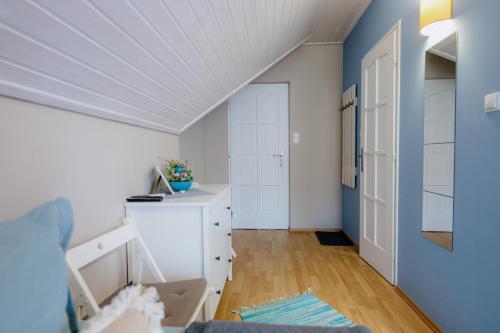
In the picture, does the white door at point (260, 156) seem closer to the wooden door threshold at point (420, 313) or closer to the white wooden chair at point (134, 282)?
the wooden door threshold at point (420, 313)

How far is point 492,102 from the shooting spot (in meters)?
1.21

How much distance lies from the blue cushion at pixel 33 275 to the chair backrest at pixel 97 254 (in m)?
0.46

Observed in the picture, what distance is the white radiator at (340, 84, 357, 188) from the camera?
123 inches

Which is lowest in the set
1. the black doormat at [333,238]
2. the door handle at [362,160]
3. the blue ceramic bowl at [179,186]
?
the black doormat at [333,238]

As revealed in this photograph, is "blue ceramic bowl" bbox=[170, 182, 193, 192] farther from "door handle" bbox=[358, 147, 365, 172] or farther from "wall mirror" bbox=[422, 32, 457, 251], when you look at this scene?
"door handle" bbox=[358, 147, 365, 172]

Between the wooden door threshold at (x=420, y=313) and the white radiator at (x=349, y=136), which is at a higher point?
the white radiator at (x=349, y=136)

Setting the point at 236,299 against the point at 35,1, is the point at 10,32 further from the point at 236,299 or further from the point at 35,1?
the point at 236,299

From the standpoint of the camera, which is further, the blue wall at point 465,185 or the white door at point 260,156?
the white door at point 260,156

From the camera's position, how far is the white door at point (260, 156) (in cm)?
383

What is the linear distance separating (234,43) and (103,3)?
1.18 m

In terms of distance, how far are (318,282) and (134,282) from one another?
1491 millimetres

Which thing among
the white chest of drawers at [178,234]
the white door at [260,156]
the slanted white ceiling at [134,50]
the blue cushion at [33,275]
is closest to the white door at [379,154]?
the slanted white ceiling at [134,50]

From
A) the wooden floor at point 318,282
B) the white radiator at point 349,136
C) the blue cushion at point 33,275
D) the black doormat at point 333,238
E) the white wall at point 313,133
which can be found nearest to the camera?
the blue cushion at point 33,275

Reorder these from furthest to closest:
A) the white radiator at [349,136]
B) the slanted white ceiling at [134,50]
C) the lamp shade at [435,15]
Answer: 1. the white radiator at [349,136]
2. the lamp shade at [435,15]
3. the slanted white ceiling at [134,50]
